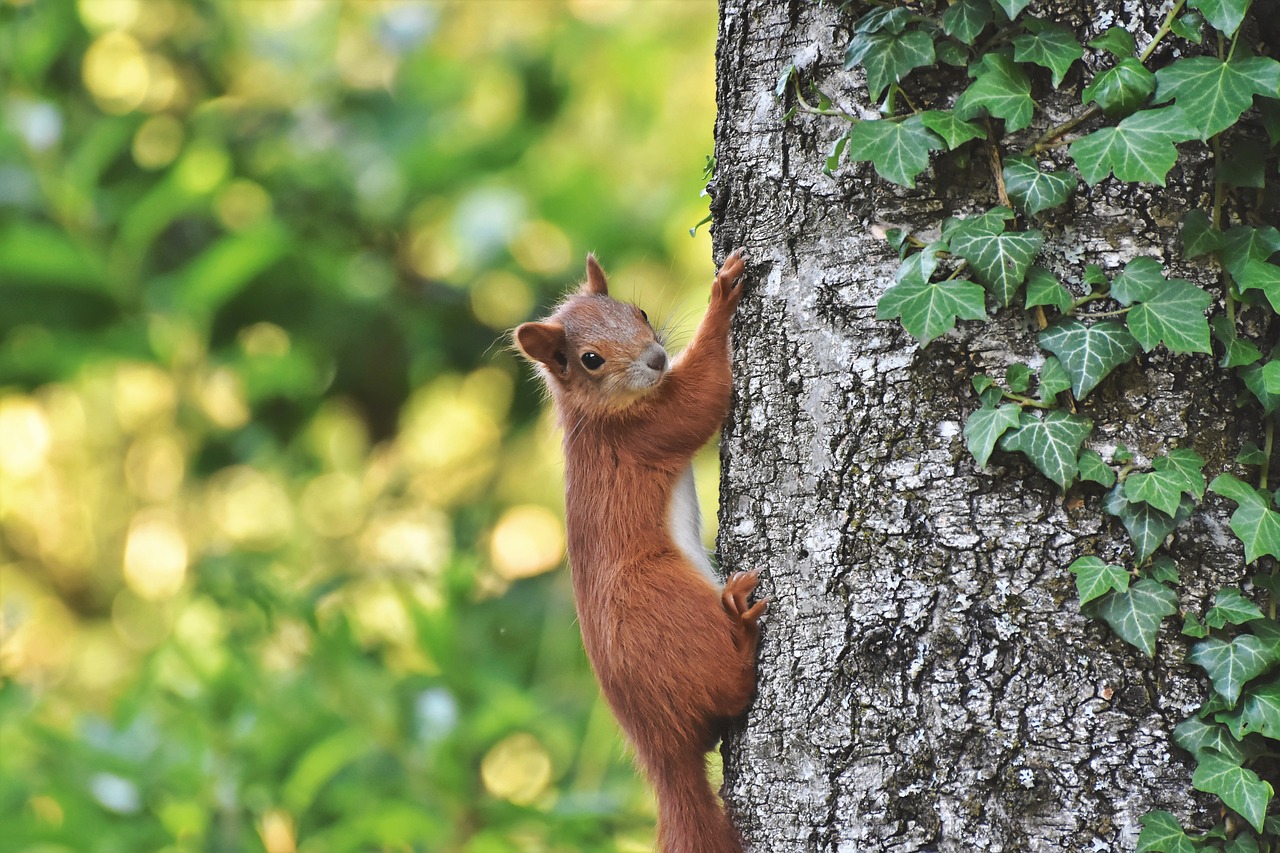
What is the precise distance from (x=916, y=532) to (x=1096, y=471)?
0.61 feet

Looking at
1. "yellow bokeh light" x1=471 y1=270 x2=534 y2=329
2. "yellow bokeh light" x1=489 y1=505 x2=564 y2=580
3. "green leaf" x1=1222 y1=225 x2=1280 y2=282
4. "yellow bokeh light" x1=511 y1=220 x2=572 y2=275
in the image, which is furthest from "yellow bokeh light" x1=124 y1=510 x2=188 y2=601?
"green leaf" x1=1222 y1=225 x2=1280 y2=282

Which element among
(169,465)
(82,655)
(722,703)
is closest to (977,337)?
(722,703)

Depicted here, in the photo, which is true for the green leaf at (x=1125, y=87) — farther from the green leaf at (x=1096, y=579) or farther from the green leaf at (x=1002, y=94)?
the green leaf at (x=1096, y=579)

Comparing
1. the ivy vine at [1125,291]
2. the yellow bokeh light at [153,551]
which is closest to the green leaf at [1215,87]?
the ivy vine at [1125,291]

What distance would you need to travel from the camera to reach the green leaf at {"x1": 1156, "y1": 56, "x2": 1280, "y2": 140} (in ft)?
3.27

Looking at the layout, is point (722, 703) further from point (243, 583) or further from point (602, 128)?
point (602, 128)

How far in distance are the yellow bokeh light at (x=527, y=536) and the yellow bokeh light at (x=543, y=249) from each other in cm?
80

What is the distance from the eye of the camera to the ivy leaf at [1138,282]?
1.07 metres

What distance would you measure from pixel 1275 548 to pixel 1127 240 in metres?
0.32

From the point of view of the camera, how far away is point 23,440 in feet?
13.3

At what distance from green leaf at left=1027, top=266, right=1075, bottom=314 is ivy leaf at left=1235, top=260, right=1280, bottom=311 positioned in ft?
0.50

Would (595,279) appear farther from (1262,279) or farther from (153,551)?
(153,551)

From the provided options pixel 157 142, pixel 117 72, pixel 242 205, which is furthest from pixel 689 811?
pixel 117 72

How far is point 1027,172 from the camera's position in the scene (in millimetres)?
1089
